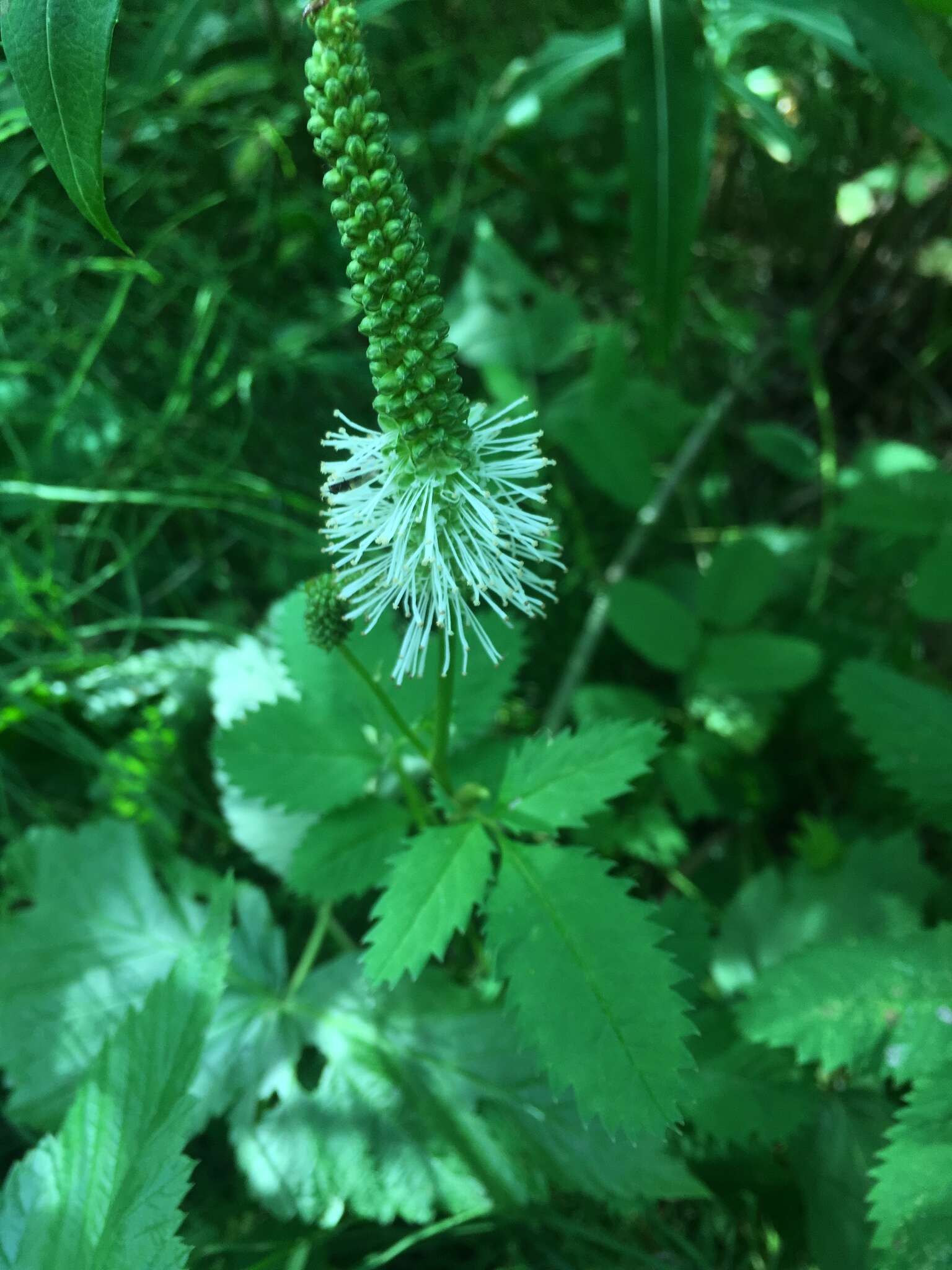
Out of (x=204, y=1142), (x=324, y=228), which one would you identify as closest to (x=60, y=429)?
(x=324, y=228)

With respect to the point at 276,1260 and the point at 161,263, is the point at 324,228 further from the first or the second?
the point at 276,1260

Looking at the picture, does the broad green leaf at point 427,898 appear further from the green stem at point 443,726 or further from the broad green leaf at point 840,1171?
the broad green leaf at point 840,1171

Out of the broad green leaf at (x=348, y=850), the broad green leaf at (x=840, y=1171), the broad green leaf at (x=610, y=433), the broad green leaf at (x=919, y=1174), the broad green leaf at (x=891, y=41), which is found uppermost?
the broad green leaf at (x=891, y=41)

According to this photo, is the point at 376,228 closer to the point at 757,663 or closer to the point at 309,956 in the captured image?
the point at 309,956

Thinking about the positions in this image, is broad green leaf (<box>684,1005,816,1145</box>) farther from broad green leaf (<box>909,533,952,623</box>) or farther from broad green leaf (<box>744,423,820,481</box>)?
broad green leaf (<box>744,423,820,481</box>)

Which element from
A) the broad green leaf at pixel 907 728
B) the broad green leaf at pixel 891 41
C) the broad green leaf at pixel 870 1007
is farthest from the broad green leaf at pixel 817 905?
the broad green leaf at pixel 891 41

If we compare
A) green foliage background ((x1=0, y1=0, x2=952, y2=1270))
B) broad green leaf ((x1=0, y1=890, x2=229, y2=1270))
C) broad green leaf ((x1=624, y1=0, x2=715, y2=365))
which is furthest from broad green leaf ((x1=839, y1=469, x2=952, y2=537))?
broad green leaf ((x1=0, y1=890, x2=229, y2=1270))

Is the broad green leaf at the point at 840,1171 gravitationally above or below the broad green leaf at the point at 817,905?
below
